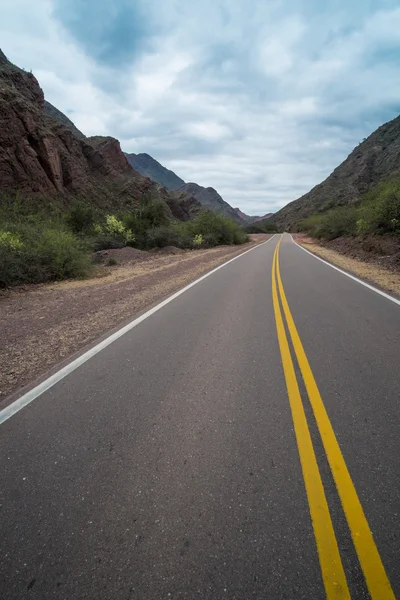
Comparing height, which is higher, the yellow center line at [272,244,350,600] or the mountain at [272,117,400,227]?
the mountain at [272,117,400,227]

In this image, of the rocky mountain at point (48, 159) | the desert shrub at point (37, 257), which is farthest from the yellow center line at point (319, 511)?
the rocky mountain at point (48, 159)

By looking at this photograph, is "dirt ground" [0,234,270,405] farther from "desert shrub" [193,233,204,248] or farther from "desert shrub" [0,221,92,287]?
"desert shrub" [193,233,204,248]

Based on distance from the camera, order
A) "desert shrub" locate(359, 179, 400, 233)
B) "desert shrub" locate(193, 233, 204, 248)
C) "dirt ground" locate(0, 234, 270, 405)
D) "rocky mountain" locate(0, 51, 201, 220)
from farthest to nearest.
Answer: "rocky mountain" locate(0, 51, 201, 220) → "desert shrub" locate(193, 233, 204, 248) → "desert shrub" locate(359, 179, 400, 233) → "dirt ground" locate(0, 234, 270, 405)

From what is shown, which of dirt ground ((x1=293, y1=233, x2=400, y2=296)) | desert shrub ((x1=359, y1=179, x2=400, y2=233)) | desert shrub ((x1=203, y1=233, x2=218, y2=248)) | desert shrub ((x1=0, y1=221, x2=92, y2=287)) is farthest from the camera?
desert shrub ((x1=203, y1=233, x2=218, y2=248))

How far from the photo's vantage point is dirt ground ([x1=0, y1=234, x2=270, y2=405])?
410 centimetres

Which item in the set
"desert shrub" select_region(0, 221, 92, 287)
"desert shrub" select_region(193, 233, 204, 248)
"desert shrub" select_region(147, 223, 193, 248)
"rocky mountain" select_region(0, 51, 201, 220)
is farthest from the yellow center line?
"rocky mountain" select_region(0, 51, 201, 220)

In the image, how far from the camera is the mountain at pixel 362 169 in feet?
210

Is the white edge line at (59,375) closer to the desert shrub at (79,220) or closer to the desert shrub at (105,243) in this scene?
the desert shrub at (105,243)

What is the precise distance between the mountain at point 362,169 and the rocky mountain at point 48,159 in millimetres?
45614

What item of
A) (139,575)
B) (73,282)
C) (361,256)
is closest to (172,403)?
(139,575)

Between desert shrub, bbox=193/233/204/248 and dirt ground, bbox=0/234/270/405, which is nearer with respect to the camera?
dirt ground, bbox=0/234/270/405

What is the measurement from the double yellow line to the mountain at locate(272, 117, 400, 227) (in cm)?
6546

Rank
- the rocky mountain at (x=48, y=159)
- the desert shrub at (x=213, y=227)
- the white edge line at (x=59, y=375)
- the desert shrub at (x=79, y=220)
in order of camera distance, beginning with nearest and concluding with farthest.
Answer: the white edge line at (x=59, y=375), the desert shrub at (x=79, y=220), the desert shrub at (x=213, y=227), the rocky mountain at (x=48, y=159)

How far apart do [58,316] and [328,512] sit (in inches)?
239
